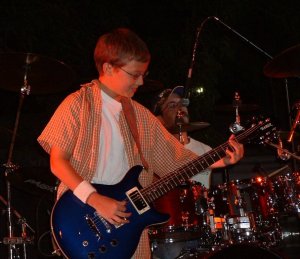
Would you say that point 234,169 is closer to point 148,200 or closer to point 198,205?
point 198,205

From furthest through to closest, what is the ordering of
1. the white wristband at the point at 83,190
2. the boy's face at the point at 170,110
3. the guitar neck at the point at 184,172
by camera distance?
the boy's face at the point at 170,110 → the guitar neck at the point at 184,172 → the white wristband at the point at 83,190

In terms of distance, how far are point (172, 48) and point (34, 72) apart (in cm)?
400

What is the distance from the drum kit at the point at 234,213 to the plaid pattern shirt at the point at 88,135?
29.9 inches

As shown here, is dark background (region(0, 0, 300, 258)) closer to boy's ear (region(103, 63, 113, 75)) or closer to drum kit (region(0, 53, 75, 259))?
drum kit (region(0, 53, 75, 259))

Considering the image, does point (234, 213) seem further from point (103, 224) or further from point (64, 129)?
point (64, 129)

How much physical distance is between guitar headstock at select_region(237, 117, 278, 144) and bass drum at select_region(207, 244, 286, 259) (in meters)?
0.94

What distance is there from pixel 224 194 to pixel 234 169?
3.76 meters

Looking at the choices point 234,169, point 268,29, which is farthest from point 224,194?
point 268,29

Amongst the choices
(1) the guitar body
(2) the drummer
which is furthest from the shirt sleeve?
(2) the drummer

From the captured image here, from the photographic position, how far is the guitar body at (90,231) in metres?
3.14

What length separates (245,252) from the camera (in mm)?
4395

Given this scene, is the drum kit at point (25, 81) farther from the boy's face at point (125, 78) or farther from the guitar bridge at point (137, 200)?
the guitar bridge at point (137, 200)

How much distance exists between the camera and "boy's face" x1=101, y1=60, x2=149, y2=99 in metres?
3.56

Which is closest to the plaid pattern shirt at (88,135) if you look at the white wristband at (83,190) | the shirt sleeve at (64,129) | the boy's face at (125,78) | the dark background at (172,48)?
the shirt sleeve at (64,129)
